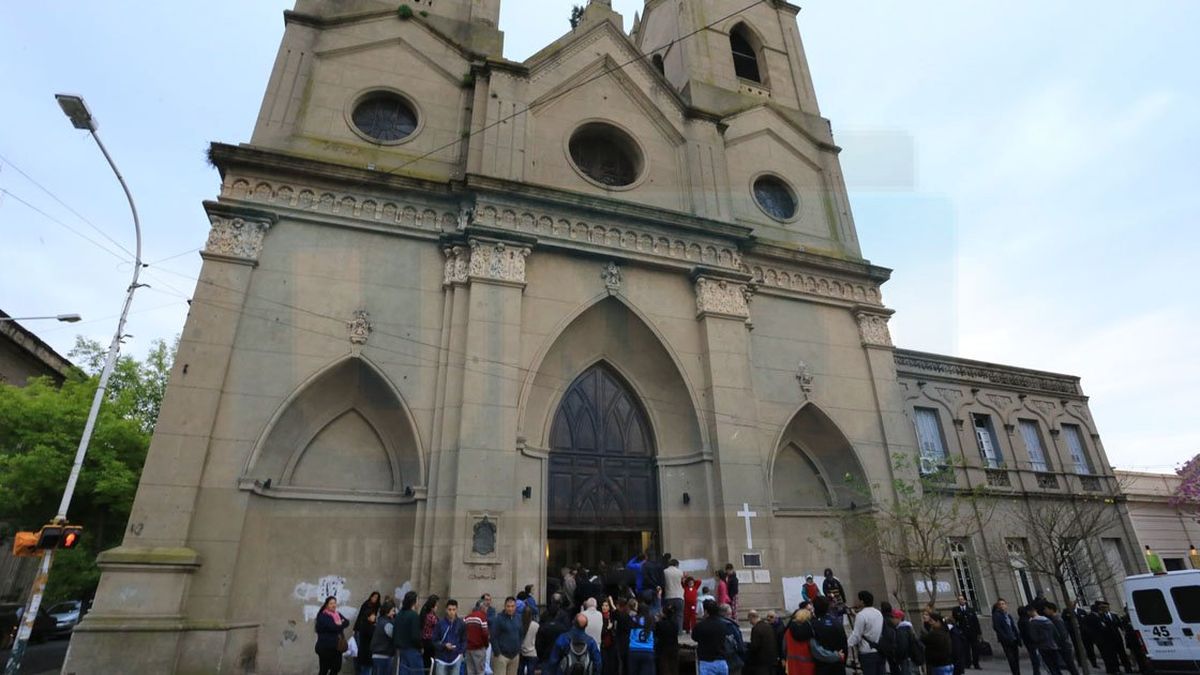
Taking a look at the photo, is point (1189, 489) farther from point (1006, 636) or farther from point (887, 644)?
point (887, 644)

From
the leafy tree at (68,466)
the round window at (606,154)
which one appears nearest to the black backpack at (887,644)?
the round window at (606,154)

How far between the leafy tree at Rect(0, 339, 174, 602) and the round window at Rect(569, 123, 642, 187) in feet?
57.6

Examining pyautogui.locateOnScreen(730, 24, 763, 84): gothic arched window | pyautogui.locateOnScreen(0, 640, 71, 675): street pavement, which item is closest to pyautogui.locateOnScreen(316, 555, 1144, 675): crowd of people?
pyautogui.locateOnScreen(0, 640, 71, 675): street pavement

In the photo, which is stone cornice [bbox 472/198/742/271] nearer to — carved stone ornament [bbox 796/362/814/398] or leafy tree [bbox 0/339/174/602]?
carved stone ornament [bbox 796/362/814/398]

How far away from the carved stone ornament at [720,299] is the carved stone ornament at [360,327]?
29.5 ft

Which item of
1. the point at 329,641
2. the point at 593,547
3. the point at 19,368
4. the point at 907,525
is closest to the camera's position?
the point at 329,641

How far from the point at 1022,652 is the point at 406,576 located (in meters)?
18.5

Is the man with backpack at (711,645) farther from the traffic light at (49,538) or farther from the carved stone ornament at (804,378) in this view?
the carved stone ornament at (804,378)

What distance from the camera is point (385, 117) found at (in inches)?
722

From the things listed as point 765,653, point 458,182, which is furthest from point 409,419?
point 765,653

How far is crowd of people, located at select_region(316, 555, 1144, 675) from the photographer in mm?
8594

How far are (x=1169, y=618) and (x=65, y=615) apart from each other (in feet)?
122

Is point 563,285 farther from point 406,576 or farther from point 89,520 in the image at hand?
point 89,520

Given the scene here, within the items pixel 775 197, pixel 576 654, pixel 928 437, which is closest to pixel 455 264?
pixel 576 654
